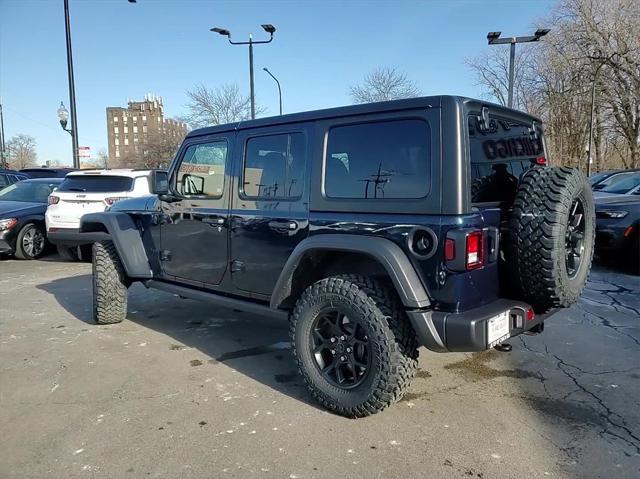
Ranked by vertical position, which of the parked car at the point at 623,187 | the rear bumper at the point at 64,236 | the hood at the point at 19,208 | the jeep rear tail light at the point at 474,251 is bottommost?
the rear bumper at the point at 64,236

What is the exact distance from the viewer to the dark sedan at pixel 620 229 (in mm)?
6988

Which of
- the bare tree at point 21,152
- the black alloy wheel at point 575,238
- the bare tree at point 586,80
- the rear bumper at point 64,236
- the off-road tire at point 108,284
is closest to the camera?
the black alloy wheel at point 575,238

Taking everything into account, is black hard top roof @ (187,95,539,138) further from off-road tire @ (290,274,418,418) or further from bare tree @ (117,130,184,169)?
bare tree @ (117,130,184,169)

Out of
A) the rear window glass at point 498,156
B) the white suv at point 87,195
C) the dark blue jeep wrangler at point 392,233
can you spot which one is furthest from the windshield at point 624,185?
the white suv at point 87,195

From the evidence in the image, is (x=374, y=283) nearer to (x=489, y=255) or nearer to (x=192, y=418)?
(x=489, y=255)

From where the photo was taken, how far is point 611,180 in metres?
9.52

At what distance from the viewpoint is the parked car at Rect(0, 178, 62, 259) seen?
910 centimetres

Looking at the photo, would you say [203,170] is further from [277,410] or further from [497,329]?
[497,329]

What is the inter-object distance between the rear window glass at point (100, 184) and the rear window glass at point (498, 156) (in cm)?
679

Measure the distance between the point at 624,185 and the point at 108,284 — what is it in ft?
28.0

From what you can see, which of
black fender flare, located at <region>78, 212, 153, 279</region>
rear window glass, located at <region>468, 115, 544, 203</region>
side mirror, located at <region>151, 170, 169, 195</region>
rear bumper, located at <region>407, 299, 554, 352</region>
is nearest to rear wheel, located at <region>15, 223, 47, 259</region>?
black fender flare, located at <region>78, 212, 153, 279</region>

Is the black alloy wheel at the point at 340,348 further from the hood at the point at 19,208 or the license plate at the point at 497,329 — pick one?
the hood at the point at 19,208

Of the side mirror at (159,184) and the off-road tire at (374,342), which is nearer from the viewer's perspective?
the off-road tire at (374,342)

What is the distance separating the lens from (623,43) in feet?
96.0
